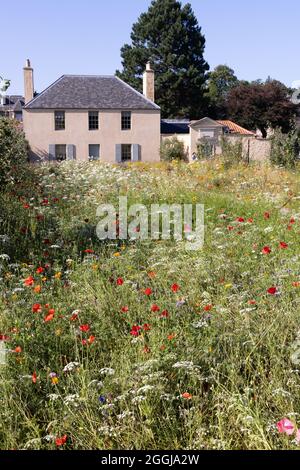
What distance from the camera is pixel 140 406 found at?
114 inches

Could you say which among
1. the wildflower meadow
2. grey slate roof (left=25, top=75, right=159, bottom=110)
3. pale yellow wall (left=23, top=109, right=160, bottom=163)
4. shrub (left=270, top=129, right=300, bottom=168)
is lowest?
the wildflower meadow

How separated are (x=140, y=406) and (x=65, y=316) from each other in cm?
144

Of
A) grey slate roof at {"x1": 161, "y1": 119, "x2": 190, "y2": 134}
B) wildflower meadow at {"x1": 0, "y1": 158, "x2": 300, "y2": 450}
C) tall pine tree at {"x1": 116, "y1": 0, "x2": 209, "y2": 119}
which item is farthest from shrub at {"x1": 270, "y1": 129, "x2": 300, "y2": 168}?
tall pine tree at {"x1": 116, "y1": 0, "x2": 209, "y2": 119}

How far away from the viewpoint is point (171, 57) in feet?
156

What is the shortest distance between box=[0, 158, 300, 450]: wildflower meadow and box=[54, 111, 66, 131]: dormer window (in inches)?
969

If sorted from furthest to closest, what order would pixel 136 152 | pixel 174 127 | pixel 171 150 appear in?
pixel 174 127, pixel 136 152, pixel 171 150

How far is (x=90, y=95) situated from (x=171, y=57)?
759 inches

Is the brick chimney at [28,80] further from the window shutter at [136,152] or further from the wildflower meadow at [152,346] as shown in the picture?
the wildflower meadow at [152,346]

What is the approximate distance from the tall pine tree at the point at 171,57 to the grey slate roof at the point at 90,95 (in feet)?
52.8

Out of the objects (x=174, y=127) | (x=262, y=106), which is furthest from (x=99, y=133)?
(x=262, y=106)

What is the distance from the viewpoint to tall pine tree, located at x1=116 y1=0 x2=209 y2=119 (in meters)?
47.3

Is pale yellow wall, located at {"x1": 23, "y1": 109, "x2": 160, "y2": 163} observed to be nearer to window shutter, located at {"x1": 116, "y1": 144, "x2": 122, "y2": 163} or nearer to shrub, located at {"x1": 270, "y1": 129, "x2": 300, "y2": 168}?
window shutter, located at {"x1": 116, "y1": 144, "x2": 122, "y2": 163}

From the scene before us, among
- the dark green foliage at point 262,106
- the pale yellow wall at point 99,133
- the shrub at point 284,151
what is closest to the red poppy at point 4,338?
the shrub at point 284,151

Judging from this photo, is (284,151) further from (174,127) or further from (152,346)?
(174,127)
